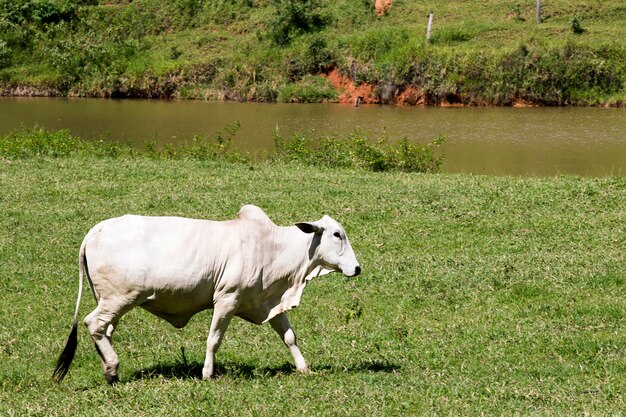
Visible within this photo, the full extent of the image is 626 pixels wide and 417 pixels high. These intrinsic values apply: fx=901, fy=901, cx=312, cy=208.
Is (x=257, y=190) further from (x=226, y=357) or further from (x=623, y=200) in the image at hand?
(x=226, y=357)

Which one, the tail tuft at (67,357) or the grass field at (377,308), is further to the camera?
the tail tuft at (67,357)

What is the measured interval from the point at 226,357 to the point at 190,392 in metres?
1.50

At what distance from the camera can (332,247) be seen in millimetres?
7156

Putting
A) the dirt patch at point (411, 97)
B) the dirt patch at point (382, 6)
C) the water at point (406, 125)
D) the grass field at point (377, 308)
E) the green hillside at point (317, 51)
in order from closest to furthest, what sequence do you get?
the grass field at point (377, 308)
the water at point (406, 125)
the green hillside at point (317, 51)
the dirt patch at point (411, 97)
the dirt patch at point (382, 6)

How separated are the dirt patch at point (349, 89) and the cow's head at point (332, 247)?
38541 millimetres

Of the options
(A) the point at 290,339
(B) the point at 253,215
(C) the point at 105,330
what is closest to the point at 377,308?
(A) the point at 290,339

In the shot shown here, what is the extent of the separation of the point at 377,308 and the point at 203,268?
319 cm

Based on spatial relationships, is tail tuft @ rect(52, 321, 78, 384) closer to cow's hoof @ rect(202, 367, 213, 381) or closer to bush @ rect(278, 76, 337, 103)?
cow's hoof @ rect(202, 367, 213, 381)

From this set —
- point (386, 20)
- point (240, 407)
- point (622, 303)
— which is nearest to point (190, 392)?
point (240, 407)

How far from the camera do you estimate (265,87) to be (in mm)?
47188

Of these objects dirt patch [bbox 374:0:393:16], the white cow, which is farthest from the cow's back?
dirt patch [bbox 374:0:393:16]

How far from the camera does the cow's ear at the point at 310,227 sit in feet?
23.2

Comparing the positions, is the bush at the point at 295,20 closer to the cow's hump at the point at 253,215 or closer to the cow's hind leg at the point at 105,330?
the cow's hump at the point at 253,215

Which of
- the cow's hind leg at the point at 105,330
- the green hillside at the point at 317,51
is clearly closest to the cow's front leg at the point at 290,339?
the cow's hind leg at the point at 105,330
